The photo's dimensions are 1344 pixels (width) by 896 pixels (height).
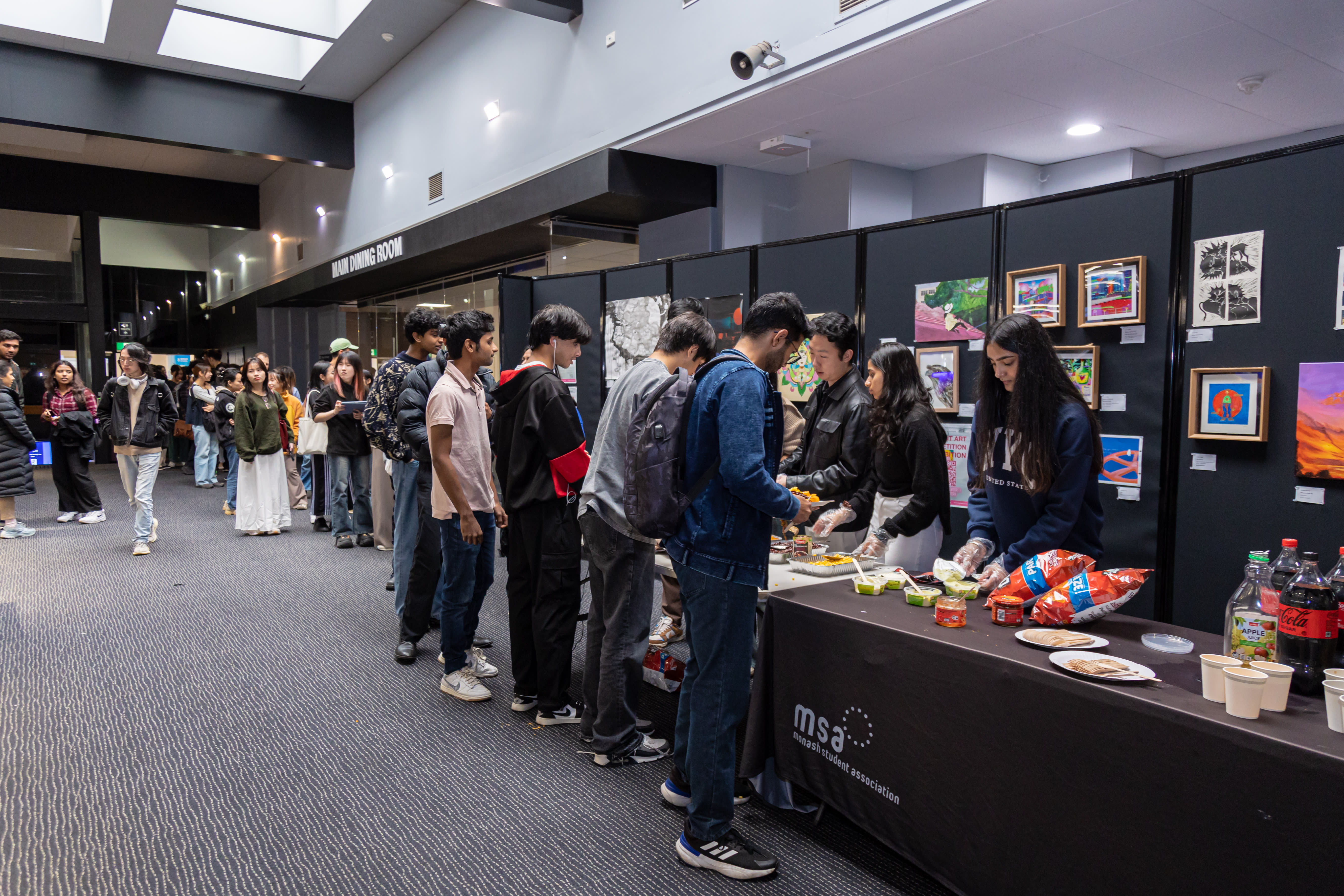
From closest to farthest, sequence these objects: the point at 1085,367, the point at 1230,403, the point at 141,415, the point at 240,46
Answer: the point at 1230,403, the point at 1085,367, the point at 141,415, the point at 240,46

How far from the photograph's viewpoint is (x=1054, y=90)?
483cm

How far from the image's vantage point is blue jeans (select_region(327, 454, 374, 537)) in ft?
21.7

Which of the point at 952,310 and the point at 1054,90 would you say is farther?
the point at 1054,90

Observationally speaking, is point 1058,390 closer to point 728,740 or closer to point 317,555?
point 728,740

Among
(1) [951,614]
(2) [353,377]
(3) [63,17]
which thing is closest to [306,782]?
(1) [951,614]

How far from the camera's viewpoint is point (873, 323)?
4547 millimetres

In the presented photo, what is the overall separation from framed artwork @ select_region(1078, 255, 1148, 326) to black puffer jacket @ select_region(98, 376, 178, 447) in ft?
21.6

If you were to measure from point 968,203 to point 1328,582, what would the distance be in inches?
213

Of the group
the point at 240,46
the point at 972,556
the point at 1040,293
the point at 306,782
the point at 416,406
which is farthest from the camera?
the point at 240,46

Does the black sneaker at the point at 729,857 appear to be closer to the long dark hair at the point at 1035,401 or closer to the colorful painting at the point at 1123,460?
the long dark hair at the point at 1035,401

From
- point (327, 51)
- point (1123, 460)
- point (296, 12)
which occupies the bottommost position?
point (1123, 460)

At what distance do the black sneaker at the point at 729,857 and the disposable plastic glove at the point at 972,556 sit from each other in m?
1.06

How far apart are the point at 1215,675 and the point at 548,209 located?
246 inches

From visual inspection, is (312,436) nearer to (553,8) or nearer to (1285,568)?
(553,8)
